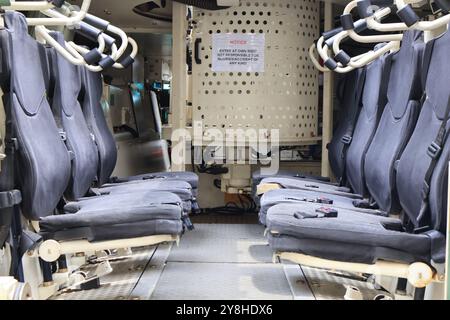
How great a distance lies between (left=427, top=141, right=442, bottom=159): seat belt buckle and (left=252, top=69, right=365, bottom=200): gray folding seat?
1.19 metres

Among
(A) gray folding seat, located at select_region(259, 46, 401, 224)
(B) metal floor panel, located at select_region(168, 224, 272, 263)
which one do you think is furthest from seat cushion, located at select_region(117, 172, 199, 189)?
(A) gray folding seat, located at select_region(259, 46, 401, 224)

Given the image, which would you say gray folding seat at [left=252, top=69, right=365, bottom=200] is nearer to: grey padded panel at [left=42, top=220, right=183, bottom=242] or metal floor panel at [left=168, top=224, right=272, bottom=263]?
metal floor panel at [left=168, top=224, right=272, bottom=263]

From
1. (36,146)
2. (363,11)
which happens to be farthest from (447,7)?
(36,146)

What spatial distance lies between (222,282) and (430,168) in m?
1.09

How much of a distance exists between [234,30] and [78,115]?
1.49m

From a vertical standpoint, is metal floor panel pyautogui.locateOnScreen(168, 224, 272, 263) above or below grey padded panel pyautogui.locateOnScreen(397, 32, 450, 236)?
below

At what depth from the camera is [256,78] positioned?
3.61 metres

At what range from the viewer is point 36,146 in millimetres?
1918

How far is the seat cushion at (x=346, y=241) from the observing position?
1563mm

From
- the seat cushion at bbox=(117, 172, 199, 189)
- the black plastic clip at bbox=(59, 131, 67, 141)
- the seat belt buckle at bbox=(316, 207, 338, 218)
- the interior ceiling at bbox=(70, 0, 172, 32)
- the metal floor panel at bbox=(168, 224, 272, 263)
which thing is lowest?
the metal floor panel at bbox=(168, 224, 272, 263)

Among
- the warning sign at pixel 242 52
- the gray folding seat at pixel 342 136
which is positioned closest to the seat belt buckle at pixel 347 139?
the gray folding seat at pixel 342 136

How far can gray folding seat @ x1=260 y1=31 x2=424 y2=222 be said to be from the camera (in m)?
2.04

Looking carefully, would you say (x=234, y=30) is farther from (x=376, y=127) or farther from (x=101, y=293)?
(x=101, y=293)

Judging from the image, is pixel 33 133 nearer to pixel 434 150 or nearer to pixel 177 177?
pixel 177 177
